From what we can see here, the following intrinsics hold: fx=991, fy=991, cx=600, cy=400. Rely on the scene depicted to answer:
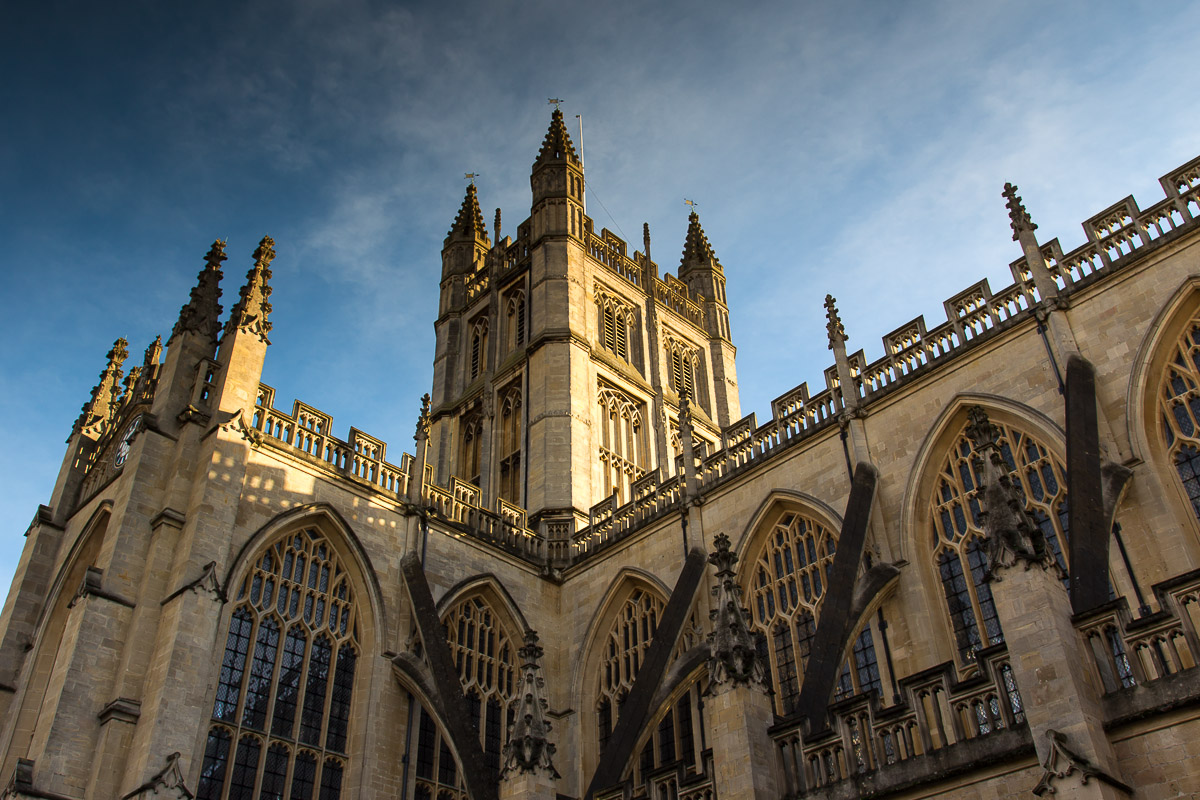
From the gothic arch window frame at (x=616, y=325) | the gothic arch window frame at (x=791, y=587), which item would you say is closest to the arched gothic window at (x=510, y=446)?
the gothic arch window frame at (x=616, y=325)

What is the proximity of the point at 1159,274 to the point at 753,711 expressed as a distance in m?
8.88

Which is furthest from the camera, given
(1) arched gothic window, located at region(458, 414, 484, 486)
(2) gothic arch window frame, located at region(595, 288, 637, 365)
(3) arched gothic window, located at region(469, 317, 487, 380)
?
(3) arched gothic window, located at region(469, 317, 487, 380)

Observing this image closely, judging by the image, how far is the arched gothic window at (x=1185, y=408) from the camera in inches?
516

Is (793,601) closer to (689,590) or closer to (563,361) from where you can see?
(689,590)

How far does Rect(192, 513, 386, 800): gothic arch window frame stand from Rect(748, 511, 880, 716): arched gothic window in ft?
22.4

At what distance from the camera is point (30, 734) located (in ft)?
52.2

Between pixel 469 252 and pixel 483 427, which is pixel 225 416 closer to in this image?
pixel 483 427

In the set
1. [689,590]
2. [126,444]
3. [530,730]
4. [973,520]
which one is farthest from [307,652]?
[973,520]

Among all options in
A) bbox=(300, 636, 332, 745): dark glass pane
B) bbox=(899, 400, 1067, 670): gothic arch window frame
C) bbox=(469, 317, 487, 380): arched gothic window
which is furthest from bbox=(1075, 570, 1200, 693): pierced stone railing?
bbox=(469, 317, 487, 380): arched gothic window

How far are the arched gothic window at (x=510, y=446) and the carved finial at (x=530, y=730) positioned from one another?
11971 mm

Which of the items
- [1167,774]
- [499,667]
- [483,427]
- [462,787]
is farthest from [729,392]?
[1167,774]

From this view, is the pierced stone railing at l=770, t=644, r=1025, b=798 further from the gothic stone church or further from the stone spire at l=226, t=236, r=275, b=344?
the stone spire at l=226, t=236, r=275, b=344

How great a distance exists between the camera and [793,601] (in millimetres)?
17031

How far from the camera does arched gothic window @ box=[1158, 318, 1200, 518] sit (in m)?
13.1
